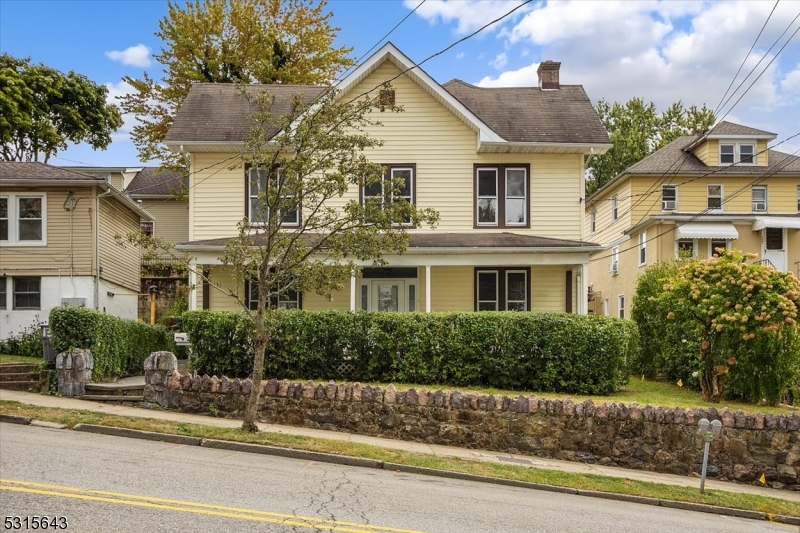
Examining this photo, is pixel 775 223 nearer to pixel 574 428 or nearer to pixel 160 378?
pixel 574 428

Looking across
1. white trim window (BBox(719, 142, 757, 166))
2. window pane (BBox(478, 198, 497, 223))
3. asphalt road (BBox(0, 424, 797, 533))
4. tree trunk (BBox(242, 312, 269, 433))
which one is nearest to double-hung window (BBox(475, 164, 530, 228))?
window pane (BBox(478, 198, 497, 223))

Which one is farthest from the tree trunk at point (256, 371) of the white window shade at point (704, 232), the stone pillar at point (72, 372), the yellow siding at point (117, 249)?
the white window shade at point (704, 232)

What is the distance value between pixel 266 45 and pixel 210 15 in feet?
8.43

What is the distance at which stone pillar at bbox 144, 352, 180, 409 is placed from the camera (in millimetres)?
15539

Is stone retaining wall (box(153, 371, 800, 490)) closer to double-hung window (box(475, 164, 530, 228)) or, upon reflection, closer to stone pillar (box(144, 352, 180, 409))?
stone pillar (box(144, 352, 180, 409))

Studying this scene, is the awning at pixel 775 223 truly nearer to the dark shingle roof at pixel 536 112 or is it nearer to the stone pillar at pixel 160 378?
the dark shingle roof at pixel 536 112

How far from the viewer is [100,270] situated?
81.2 ft

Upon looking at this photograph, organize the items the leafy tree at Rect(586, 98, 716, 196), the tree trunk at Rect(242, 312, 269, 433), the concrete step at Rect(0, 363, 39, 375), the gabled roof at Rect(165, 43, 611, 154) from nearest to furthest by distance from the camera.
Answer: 1. the tree trunk at Rect(242, 312, 269, 433)
2. the concrete step at Rect(0, 363, 39, 375)
3. the gabled roof at Rect(165, 43, 611, 154)
4. the leafy tree at Rect(586, 98, 716, 196)

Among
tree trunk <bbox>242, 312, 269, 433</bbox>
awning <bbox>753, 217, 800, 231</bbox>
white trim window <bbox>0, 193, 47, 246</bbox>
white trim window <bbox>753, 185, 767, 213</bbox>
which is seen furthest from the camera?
white trim window <bbox>753, 185, 767, 213</bbox>

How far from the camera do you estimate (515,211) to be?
893 inches

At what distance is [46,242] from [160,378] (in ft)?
34.8

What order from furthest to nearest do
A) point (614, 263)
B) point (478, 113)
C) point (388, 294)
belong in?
point (614, 263), point (478, 113), point (388, 294)

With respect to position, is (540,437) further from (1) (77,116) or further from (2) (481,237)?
(1) (77,116)

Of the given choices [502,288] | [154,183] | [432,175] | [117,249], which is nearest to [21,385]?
[117,249]
